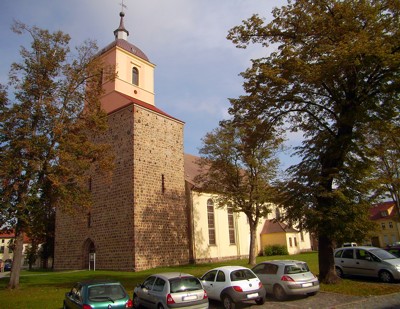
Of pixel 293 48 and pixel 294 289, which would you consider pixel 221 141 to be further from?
pixel 294 289

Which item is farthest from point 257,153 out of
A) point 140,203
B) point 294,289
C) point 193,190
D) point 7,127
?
point 7,127

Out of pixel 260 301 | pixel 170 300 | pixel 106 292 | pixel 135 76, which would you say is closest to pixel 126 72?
pixel 135 76

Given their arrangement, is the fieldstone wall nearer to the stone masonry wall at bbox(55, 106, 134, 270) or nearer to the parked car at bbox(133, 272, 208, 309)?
the stone masonry wall at bbox(55, 106, 134, 270)

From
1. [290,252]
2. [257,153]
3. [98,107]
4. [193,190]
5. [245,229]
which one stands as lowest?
[290,252]

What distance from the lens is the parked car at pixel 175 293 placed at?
1024 cm

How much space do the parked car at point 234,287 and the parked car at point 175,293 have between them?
3.54ft

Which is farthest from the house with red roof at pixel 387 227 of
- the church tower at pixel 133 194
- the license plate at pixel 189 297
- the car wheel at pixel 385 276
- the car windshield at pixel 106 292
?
the car windshield at pixel 106 292

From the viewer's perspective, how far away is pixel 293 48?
14891 mm

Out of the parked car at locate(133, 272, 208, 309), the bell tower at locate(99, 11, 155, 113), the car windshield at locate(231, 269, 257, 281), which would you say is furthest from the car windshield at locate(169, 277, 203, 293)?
the bell tower at locate(99, 11, 155, 113)

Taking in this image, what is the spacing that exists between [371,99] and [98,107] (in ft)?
50.1

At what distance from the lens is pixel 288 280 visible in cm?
1273

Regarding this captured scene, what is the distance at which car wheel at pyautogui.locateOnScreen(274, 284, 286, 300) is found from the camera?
42.1ft

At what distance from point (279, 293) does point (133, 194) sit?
15.4m

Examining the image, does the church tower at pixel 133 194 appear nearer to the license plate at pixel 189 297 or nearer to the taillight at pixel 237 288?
the taillight at pixel 237 288
